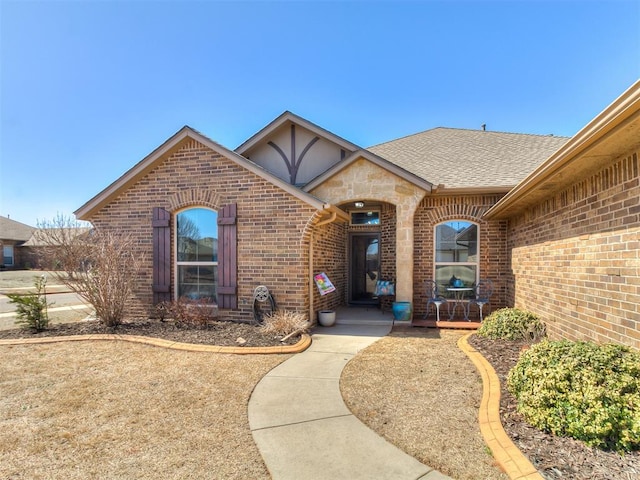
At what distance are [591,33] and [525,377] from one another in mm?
8497

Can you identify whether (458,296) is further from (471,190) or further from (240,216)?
(240,216)

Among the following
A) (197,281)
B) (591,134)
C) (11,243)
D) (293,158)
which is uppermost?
(293,158)

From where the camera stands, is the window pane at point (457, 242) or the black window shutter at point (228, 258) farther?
the window pane at point (457, 242)

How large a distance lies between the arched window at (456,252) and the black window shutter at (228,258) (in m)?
5.23

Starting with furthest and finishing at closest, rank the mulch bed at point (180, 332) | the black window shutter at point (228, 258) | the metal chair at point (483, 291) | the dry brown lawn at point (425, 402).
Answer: the metal chair at point (483, 291) < the black window shutter at point (228, 258) < the mulch bed at point (180, 332) < the dry brown lawn at point (425, 402)

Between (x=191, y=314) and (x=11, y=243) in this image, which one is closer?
(x=191, y=314)

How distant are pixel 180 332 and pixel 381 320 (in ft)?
15.5

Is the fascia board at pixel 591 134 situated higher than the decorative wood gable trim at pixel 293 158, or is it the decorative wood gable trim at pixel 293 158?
the decorative wood gable trim at pixel 293 158

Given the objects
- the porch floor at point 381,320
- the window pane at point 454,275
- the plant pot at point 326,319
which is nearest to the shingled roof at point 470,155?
the window pane at point 454,275

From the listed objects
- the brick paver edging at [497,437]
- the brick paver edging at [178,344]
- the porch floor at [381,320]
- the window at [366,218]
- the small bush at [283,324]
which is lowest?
the porch floor at [381,320]

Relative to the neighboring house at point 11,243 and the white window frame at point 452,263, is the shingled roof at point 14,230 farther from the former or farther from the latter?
the white window frame at point 452,263

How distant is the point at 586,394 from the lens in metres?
2.87

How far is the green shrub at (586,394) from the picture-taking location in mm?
2703

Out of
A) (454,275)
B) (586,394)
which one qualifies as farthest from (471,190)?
(586,394)
